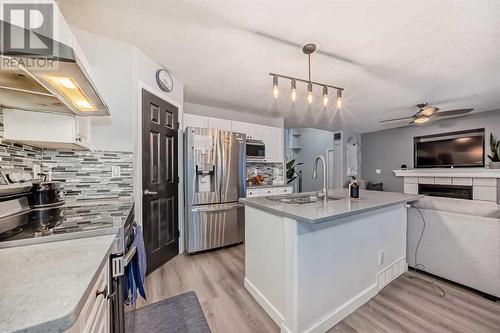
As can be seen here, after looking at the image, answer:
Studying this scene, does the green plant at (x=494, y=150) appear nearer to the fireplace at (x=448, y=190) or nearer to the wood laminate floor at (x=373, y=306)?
the fireplace at (x=448, y=190)

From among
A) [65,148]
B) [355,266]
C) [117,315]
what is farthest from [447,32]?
[65,148]

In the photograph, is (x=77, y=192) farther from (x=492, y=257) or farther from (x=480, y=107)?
(x=480, y=107)

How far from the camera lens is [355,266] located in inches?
65.6

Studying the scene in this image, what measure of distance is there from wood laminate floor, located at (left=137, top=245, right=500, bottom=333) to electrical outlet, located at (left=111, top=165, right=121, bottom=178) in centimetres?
114

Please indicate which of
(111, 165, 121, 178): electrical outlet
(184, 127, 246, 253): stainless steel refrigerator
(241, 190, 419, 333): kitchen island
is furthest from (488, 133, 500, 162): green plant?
(111, 165, 121, 178): electrical outlet

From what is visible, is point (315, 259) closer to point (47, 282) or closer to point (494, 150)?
point (47, 282)

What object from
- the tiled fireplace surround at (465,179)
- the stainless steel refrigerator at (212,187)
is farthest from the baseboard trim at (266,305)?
the tiled fireplace surround at (465,179)

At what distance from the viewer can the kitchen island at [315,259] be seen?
4.41ft

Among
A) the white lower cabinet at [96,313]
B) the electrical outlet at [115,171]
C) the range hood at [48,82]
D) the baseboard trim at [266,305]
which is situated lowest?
the baseboard trim at [266,305]

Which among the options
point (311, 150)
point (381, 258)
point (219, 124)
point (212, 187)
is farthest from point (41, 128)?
point (311, 150)

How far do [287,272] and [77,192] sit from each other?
1959mm

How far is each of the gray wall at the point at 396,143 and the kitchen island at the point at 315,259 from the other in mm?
4264

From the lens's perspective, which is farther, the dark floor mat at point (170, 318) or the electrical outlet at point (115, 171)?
the electrical outlet at point (115, 171)

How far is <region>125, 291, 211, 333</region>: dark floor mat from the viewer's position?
1.47m
